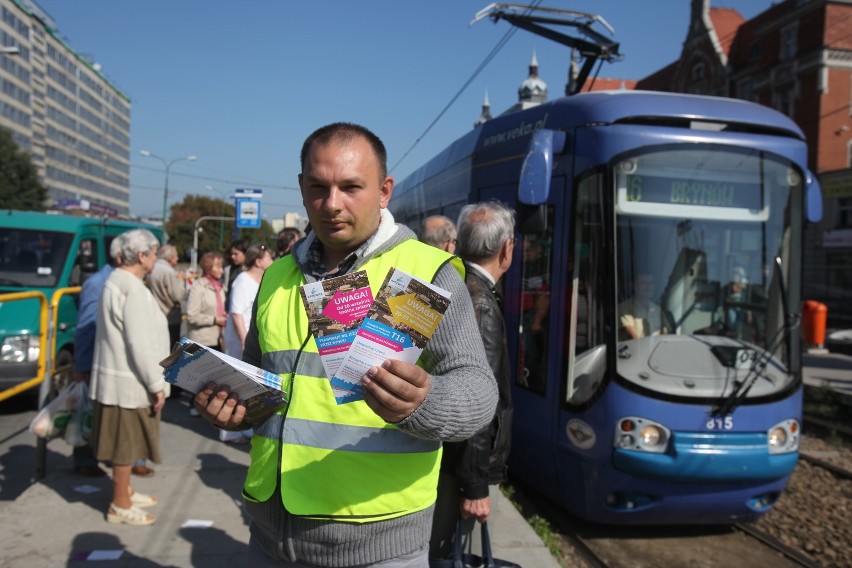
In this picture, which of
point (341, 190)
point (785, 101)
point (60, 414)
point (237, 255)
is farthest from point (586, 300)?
point (785, 101)

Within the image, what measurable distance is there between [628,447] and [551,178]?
2.04 metres

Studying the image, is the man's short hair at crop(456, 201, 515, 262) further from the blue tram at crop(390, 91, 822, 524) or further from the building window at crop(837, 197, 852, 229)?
the building window at crop(837, 197, 852, 229)

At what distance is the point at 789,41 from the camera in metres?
36.2

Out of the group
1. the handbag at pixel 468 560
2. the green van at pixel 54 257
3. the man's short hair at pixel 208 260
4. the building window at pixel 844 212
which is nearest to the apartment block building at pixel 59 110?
the building window at pixel 844 212

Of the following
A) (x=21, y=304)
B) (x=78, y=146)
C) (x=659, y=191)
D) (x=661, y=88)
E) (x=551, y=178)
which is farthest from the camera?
(x=78, y=146)

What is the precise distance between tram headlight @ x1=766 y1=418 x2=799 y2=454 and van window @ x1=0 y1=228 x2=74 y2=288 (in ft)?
25.6

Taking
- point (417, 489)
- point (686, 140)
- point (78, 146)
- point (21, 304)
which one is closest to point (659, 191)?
point (686, 140)

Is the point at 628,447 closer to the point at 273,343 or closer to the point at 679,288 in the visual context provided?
the point at 679,288

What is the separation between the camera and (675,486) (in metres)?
4.68

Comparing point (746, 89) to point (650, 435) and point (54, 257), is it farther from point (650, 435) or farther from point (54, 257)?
point (650, 435)

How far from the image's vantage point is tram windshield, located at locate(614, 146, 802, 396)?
4.81m

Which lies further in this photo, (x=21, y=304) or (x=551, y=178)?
(x=21, y=304)

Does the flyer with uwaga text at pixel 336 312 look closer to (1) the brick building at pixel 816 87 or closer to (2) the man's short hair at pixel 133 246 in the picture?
(2) the man's short hair at pixel 133 246

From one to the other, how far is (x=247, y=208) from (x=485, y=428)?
1834 cm
